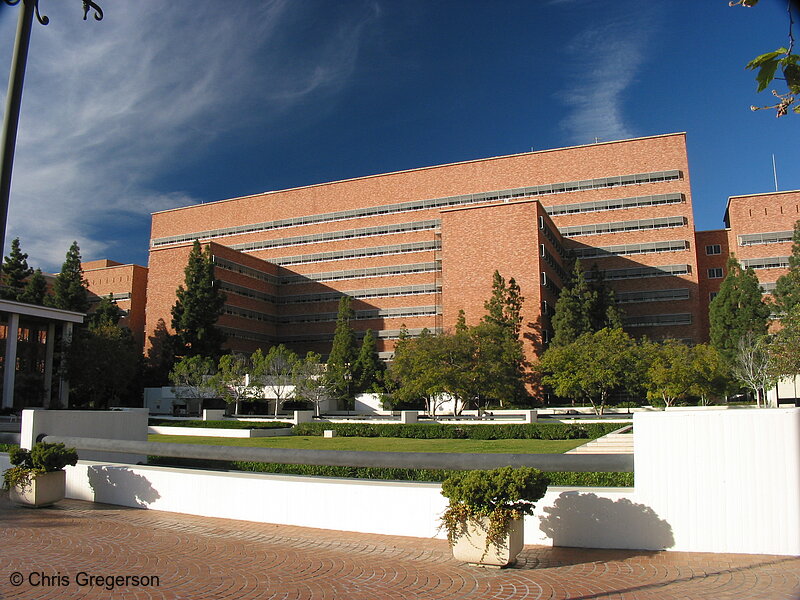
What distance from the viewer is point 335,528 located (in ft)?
28.0

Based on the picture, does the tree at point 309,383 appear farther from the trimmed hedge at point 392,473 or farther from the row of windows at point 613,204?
the row of windows at point 613,204

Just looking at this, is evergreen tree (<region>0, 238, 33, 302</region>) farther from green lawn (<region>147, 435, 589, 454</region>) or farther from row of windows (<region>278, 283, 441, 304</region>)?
green lawn (<region>147, 435, 589, 454</region>)

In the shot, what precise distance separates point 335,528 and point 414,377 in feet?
111

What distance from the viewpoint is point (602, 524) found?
23.7ft

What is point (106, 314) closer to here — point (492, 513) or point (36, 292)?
point (36, 292)

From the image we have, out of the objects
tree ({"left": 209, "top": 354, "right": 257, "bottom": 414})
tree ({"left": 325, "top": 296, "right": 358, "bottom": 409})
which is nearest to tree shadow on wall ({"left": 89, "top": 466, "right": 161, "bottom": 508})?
tree ({"left": 209, "top": 354, "right": 257, "bottom": 414})

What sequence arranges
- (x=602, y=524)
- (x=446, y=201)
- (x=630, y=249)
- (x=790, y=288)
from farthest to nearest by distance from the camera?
1. (x=446, y=201)
2. (x=630, y=249)
3. (x=790, y=288)
4. (x=602, y=524)

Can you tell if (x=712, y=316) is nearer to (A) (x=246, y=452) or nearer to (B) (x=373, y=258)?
(B) (x=373, y=258)

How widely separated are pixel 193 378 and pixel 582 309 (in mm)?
34655

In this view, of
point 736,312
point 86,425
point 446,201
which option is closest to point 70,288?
point 446,201

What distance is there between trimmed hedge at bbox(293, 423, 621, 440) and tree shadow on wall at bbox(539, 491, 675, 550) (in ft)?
81.6

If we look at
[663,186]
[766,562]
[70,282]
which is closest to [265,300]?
[70,282]

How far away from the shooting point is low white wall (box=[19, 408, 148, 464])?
12109 mm

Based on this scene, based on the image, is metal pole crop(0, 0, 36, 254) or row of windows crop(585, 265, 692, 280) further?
row of windows crop(585, 265, 692, 280)
